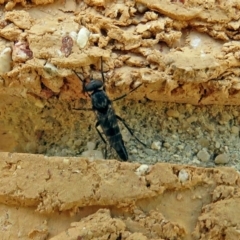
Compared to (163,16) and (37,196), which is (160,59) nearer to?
(163,16)

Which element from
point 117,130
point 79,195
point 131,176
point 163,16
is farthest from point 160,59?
point 79,195

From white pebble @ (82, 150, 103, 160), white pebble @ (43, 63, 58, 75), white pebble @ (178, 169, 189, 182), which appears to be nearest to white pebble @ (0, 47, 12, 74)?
white pebble @ (43, 63, 58, 75)

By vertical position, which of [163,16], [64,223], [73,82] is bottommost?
[64,223]

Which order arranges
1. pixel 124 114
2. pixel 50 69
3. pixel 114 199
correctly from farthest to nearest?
pixel 124 114 < pixel 50 69 < pixel 114 199

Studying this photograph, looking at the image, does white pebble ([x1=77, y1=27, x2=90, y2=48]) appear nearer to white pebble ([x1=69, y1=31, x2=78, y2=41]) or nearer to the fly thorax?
white pebble ([x1=69, y1=31, x2=78, y2=41])

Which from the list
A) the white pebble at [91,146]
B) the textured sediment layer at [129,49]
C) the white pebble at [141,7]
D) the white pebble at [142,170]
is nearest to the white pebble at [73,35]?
the textured sediment layer at [129,49]

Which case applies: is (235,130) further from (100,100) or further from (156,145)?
(100,100)

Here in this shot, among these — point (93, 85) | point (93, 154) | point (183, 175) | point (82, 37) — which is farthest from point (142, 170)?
point (82, 37)

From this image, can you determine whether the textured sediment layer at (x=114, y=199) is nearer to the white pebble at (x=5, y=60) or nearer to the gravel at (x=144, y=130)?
the gravel at (x=144, y=130)
